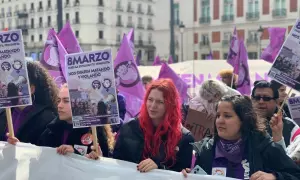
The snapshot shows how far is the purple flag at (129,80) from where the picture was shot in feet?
22.3

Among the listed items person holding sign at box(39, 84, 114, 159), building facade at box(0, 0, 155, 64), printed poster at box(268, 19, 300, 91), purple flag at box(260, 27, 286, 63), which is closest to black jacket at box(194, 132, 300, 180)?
printed poster at box(268, 19, 300, 91)

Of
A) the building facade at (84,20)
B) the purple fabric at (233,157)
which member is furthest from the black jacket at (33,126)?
the building facade at (84,20)

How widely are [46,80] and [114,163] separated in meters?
1.06

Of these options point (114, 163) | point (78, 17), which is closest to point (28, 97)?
point (114, 163)

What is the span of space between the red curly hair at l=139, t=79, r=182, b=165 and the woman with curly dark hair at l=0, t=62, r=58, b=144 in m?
0.90

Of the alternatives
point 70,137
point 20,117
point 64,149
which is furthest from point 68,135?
point 20,117

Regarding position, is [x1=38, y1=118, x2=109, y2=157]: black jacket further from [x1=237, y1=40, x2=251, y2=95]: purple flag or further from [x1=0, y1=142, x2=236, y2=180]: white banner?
[x1=237, y1=40, x2=251, y2=95]: purple flag

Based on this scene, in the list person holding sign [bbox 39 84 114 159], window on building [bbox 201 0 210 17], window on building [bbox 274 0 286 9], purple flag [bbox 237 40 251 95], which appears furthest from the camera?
window on building [bbox 201 0 210 17]

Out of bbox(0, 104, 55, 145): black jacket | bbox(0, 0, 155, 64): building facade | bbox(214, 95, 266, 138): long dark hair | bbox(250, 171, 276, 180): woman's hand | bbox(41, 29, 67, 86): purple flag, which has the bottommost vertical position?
bbox(250, 171, 276, 180): woman's hand

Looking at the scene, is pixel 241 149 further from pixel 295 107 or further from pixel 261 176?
pixel 295 107

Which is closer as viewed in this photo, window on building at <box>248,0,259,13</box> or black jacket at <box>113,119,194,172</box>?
black jacket at <box>113,119,194,172</box>

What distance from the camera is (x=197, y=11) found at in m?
49.8

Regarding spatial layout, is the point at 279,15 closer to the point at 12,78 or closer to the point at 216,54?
the point at 216,54

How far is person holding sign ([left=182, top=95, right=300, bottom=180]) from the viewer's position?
9.24 feet
